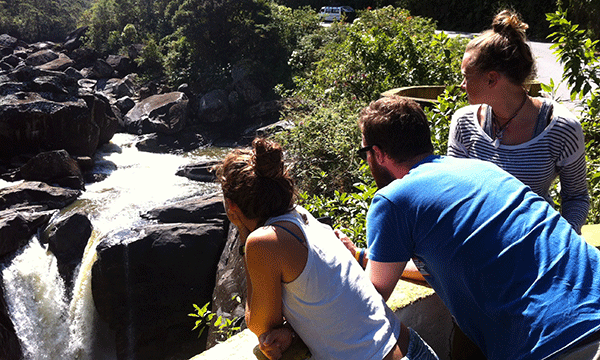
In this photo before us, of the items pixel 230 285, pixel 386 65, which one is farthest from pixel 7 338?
pixel 386 65

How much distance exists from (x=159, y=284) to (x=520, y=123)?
20.6ft

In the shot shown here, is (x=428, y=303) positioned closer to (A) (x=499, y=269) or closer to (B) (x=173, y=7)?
(A) (x=499, y=269)

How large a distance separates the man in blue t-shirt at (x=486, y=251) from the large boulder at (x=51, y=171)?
11655mm

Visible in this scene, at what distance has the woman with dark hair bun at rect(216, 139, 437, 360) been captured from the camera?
164 centimetres

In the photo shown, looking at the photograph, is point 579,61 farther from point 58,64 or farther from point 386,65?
point 58,64

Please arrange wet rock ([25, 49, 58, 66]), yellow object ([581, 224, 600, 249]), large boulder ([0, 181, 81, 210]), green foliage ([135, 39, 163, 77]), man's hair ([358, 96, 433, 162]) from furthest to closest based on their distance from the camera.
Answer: wet rock ([25, 49, 58, 66]) → green foliage ([135, 39, 163, 77]) → large boulder ([0, 181, 81, 210]) → yellow object ([581, 224, 600, 249]) → man's hair ([358, 96, 433, 162])

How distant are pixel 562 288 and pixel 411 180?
528mm

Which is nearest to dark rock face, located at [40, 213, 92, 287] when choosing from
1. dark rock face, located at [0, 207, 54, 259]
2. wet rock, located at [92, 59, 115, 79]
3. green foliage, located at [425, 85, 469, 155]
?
dark rock face, located at [0, 207, 54, 259]

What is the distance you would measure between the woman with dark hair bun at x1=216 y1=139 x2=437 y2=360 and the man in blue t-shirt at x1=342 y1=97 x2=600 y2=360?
0.43 feet

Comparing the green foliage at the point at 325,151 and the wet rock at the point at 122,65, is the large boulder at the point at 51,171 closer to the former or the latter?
the green foliage at the point at 325,151

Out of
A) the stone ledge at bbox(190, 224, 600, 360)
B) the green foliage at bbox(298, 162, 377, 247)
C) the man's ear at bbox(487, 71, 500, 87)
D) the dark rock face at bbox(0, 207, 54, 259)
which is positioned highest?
the man's ear at bbox(487, 71, 500, 87)

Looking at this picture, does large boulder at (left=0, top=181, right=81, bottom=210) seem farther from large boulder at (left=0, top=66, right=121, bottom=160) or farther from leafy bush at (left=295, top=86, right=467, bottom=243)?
leafy bush at (left=295, top=86, right=467, bottom=243)

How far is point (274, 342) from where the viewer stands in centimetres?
171

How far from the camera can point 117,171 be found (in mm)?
13844
